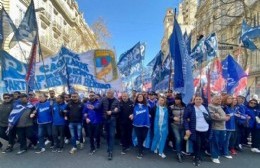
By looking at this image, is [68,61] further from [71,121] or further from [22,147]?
[22,147]

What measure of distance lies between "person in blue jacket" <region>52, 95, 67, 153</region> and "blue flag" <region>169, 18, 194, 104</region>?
334cm

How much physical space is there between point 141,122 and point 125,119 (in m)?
0.73

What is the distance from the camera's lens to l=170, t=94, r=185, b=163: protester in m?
8.18

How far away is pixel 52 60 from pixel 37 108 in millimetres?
1801

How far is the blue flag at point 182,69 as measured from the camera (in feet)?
25.5

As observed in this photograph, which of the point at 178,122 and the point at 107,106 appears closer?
the point at 178,122

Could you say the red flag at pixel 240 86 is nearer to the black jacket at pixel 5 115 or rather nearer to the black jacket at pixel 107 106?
the black jacket at pixel 107 106

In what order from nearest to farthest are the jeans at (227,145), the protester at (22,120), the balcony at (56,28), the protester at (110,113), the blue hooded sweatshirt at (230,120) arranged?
1. the protester at (110,113)
2. the jeans at (227,145)
3. the blue hooded sweatshirt at (230,120)
4. the protester at (22,120)
5. the balcony at (56,28)

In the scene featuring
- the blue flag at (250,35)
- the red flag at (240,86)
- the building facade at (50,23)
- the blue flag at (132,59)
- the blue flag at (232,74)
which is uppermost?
the building facade at (50,23)

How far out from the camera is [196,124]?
25.8 feet

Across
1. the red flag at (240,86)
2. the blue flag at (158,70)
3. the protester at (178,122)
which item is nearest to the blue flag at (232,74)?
the red flag at (240,86)

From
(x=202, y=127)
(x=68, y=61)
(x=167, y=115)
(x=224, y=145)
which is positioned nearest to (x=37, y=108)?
(x=68, y=61)

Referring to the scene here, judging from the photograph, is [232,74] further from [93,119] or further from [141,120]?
[93,119]

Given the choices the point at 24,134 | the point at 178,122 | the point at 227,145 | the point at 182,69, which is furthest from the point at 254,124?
the point at 24,134
